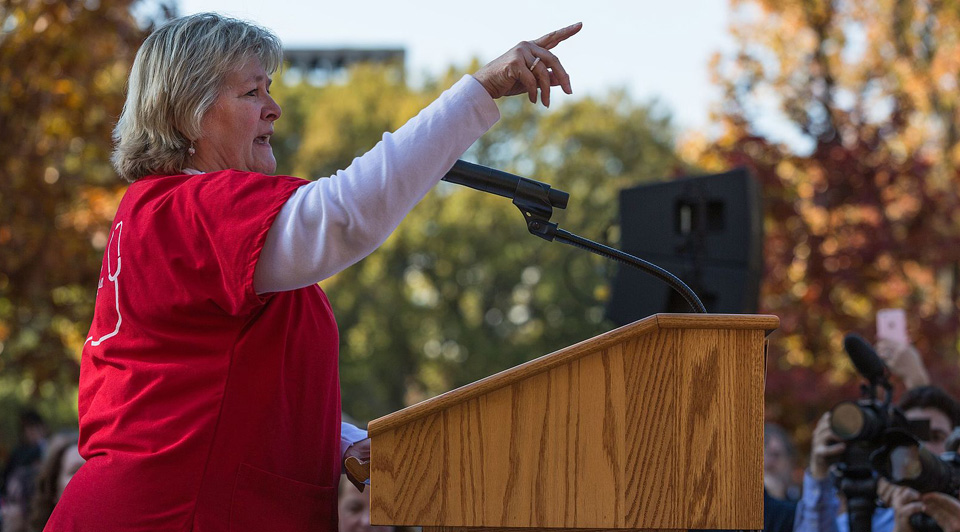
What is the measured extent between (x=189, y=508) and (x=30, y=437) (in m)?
8.65

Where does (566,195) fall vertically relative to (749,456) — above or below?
above

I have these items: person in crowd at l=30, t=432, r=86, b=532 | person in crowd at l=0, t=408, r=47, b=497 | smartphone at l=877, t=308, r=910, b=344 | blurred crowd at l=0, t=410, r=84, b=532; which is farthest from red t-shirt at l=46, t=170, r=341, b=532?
person in crowd at l=0, t=408, r=47, b=497

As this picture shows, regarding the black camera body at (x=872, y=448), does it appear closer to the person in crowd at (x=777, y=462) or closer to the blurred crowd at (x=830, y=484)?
the blurred crowd at (x=830, y=484)

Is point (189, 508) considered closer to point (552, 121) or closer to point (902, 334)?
point (902, 334)

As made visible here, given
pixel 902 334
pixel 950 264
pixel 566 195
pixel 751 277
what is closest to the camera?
pixel 566 195

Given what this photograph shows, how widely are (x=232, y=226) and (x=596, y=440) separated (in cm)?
67

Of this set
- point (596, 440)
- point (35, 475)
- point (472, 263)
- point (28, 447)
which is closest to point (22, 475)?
point (35, 475)

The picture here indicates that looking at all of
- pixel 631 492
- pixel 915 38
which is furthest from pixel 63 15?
pixel 915 38

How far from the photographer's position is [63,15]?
26.4 ft

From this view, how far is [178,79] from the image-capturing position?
2.04m

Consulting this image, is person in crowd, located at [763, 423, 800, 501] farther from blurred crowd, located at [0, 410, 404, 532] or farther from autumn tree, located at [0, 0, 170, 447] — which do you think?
autumn tree, located at [0, 0, 170, 447]

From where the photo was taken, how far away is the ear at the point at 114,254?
198 cm

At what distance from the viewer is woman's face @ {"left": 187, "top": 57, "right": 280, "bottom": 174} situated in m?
2.06

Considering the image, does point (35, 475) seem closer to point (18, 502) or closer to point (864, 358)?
point (18, 502)
